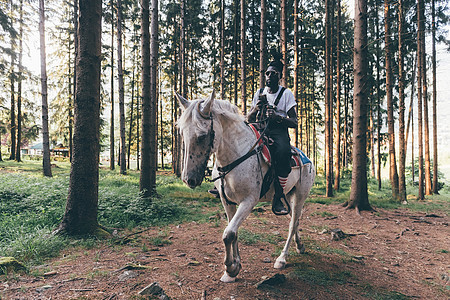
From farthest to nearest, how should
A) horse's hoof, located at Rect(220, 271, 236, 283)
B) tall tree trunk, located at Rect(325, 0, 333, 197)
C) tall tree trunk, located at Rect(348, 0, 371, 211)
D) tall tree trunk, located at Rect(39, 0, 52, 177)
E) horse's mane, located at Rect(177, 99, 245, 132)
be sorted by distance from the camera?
tall tree trunk, located at Rect(39, 0, 52, 177), tall tree trunk, located at Rect(325, 0, 333, 197), tall tree trunk, located at Rect(348, 0, 371, 211), horse's hoof, located at Rect(220, 271, 236, 283), horse's mane, located at Rect(177, 99, 245, 132)

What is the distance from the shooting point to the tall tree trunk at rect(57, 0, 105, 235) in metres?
5.27

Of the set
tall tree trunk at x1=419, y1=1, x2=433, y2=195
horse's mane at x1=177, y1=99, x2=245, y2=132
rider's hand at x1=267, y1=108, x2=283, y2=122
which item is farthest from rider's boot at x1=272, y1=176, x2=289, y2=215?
tall tree trunk at x1=419, y1=1, x2=433, y2=195

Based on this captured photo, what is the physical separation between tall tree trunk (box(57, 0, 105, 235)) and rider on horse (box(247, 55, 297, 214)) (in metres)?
3.80

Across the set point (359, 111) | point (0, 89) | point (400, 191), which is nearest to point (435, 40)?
point (400, 191)

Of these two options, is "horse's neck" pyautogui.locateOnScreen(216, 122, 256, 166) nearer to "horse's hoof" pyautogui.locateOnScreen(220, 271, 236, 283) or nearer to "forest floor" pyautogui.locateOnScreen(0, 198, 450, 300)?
"horse's hoof" pyautogui.locateOnScreen(220, 271, 236, 283)

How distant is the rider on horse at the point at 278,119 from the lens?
12.3 feet

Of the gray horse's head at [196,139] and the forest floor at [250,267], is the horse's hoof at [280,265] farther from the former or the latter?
the gray horse's head at [196,139]

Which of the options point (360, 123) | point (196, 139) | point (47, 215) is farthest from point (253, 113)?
point (360, 123)

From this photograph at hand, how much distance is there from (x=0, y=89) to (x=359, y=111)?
26.2 meters

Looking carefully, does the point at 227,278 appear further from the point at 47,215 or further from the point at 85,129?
the point at 47,215

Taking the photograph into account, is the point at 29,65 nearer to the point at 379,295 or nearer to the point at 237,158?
the point at 237,158

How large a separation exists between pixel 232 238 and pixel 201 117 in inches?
64.7

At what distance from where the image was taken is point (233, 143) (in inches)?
135

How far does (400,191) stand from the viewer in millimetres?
12430
